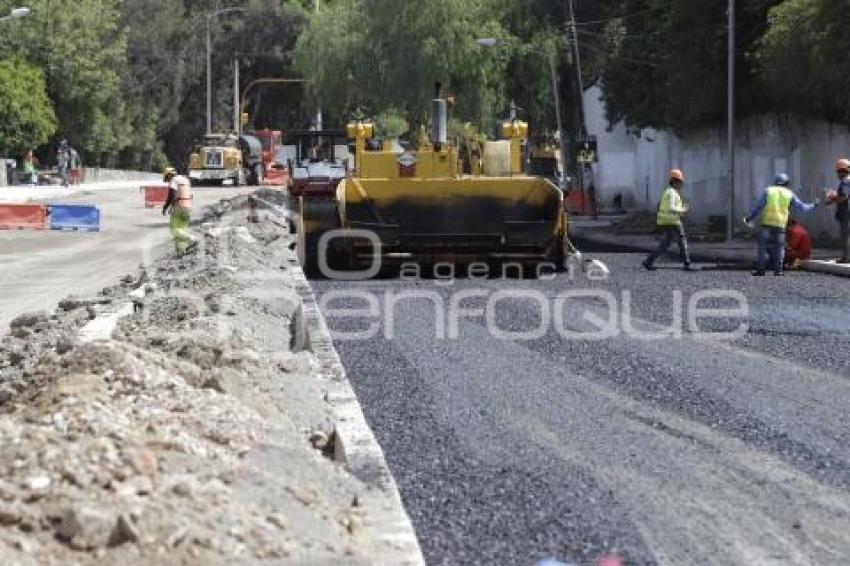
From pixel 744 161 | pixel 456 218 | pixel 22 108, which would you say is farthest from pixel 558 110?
pixel 456 218

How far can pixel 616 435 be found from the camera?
9.59 metres

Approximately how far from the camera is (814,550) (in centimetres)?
688

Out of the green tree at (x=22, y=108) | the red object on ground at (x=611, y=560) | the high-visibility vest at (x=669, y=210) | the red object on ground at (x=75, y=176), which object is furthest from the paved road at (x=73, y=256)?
the red object on ground at (x=75, y=176)

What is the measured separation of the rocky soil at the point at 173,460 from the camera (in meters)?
5.82

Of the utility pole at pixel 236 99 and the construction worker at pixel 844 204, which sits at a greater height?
the utility pole at pixel 236 99

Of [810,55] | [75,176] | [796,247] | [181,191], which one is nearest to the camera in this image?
[796,247]

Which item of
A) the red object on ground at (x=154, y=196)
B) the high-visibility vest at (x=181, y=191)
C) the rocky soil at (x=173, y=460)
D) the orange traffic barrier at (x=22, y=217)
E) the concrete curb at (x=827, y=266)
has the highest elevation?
the high-visibility vest at (x=181, y=191)

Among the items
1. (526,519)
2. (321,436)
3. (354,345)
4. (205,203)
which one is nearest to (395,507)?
(526,519)

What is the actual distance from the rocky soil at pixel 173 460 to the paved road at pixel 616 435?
572mm

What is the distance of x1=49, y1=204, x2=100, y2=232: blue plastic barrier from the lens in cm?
3841

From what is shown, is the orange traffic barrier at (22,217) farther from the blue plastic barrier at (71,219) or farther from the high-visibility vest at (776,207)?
the high-visibility vest at (776,207)

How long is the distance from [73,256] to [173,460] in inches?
927

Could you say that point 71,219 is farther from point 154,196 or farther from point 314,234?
point 314,234

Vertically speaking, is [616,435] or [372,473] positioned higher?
[372,473]
